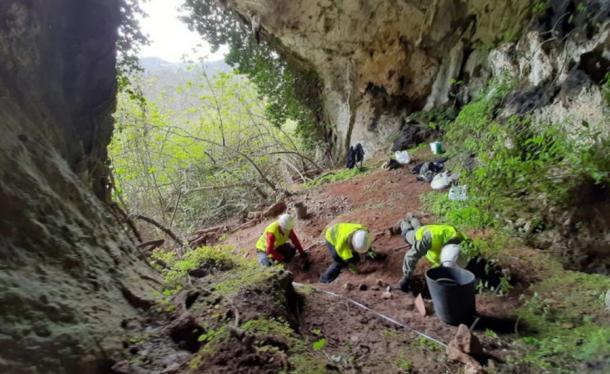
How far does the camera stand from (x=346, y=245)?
16.5 feet

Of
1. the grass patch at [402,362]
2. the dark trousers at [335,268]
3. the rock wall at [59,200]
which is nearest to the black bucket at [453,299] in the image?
the grass patch at [402,362]

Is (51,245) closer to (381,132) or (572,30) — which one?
(572,30)

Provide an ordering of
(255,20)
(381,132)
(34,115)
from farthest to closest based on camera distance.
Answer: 1. (381,132)
2. (255,20)
3. (34,115)

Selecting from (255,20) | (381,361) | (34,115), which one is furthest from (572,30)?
(255,20)

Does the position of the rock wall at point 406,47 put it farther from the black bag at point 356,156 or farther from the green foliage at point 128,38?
the green foliage at point 128,38

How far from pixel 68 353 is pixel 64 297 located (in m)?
0.35

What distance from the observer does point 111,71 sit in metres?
3.79

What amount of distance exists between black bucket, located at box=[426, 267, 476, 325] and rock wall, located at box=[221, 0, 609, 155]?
136 inches

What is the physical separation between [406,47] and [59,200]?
1001cm

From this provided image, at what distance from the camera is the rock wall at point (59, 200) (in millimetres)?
1672

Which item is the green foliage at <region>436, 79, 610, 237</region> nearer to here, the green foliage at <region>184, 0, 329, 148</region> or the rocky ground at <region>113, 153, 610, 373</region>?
the rocky ground at <region>113, 153, 610, 373</region>

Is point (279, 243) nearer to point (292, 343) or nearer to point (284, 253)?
point (284, 253)

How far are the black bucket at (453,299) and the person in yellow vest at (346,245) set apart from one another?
1366mm

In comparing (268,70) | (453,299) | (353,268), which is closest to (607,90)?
(453,299)
